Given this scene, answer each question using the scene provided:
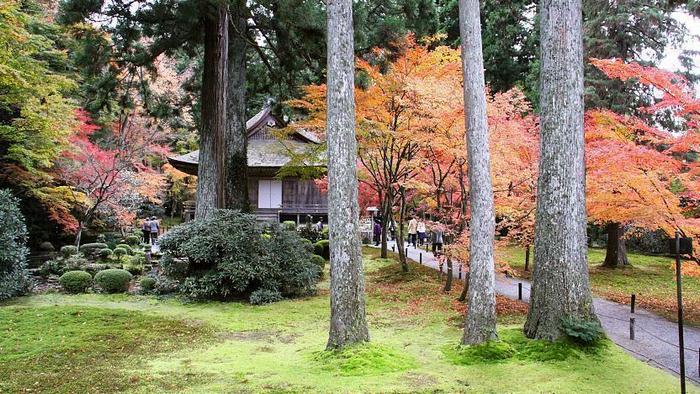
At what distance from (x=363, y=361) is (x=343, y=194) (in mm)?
2009

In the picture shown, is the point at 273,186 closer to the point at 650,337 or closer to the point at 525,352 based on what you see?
the point at 650,337

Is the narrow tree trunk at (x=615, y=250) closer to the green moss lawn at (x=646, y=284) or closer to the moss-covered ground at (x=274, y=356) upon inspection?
the green moss lawn at (x=646, y=284)

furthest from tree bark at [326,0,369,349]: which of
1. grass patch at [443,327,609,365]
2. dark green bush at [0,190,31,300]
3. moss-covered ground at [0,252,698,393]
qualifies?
dark green bush at [0,190,31,300]

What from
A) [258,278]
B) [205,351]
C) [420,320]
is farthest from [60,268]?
[420,320]

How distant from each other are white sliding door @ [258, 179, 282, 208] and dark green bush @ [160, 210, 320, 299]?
1273cm

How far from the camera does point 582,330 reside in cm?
616

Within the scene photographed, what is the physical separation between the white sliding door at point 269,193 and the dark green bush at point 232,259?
41.8 ft

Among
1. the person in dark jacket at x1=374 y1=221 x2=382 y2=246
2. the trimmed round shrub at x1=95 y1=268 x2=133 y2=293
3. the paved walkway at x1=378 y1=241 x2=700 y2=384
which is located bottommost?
the paved walkway at x1=378 y1=241 x2=700 y2=384

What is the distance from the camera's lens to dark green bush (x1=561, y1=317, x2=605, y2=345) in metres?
6.12

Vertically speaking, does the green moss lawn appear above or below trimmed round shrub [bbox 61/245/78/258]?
below

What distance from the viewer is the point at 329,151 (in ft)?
20.8

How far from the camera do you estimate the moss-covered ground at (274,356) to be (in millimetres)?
5336

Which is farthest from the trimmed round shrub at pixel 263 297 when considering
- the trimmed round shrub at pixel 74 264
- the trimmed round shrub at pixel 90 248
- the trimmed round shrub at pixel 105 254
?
the trimmed round shrub at pixel 90 248

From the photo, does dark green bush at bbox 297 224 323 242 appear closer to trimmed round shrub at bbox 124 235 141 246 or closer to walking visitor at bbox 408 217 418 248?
walking visitor at bbox 408 217 418 248
